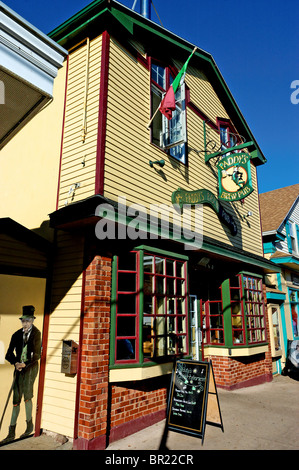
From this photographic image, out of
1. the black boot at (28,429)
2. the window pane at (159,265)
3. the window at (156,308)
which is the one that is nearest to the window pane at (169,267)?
the window at (156,308)

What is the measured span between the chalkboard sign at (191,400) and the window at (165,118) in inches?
191

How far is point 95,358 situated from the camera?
5.18 meters

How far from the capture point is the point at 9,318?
5.68 meters

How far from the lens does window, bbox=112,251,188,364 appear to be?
600cm

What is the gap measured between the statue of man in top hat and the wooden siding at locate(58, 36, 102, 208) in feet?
7.78

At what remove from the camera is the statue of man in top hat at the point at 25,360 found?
5473 millimetres

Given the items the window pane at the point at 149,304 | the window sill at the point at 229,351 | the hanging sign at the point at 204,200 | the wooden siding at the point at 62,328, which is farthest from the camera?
the window sill at the point at 229,351

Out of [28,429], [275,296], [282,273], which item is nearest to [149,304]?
[28,429]

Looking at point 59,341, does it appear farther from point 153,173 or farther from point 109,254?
point 153,173

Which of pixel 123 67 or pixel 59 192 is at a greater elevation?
pixel 123 67

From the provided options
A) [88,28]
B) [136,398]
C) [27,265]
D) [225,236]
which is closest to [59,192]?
[27,265]

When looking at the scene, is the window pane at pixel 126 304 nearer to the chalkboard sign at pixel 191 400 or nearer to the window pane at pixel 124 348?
the window pane at pixel 124 348

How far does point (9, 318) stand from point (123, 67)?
5529 millimetres

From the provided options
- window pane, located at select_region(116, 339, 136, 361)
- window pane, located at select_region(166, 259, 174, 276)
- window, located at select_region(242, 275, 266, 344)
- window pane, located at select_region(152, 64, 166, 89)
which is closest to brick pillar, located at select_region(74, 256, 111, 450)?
window pane, located at select_region(116, 339, 136, 361)
